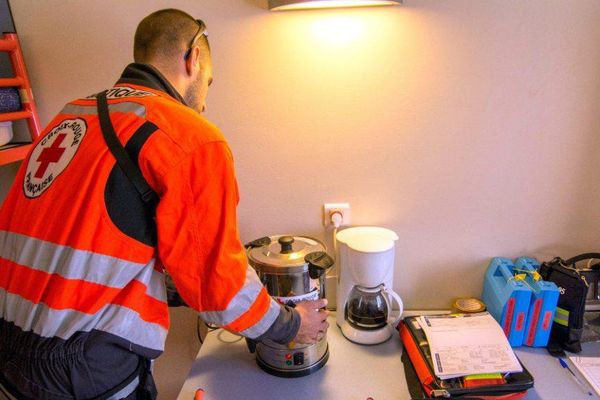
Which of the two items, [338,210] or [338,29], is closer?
[338,29]

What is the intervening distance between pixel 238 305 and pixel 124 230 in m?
0.26

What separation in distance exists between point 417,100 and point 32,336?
1121 mm

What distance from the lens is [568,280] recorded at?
44.8 inches

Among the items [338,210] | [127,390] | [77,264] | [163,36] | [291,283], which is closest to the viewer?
[77,264]

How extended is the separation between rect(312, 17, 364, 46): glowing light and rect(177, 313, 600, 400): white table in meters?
0.90

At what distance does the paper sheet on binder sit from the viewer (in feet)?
3.21

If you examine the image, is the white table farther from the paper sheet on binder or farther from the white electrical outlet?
the white electrical outlet

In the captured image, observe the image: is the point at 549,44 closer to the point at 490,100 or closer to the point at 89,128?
the point at 490,100

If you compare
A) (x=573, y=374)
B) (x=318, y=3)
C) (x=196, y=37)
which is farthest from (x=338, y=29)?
(x=573, y=374)

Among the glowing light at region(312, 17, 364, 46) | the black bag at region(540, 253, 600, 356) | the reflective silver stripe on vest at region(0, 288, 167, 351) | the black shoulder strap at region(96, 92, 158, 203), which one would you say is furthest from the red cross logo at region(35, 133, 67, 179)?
the black bag at region(540, 253, 600, 356)

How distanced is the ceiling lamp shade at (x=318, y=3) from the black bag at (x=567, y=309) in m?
0.91

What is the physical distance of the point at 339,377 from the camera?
107 cm

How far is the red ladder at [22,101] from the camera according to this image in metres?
1.15

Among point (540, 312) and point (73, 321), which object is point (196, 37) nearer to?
point (73, 321)
